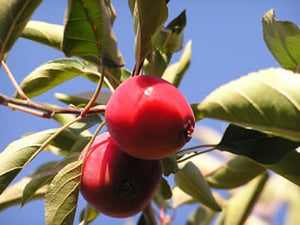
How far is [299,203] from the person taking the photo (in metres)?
1.58

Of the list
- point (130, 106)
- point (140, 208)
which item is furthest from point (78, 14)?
point (140, 208)

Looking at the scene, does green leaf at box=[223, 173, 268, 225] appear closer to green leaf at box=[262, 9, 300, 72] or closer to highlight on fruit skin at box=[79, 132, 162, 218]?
green leaf at box=[262, 9, 300, 72]

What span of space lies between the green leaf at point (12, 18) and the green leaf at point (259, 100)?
0.47m

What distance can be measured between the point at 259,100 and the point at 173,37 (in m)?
0.61

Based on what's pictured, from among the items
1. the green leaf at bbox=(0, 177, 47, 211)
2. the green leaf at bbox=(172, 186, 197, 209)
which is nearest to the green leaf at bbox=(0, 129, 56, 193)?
the green leaf at bbox=(0, 177, 47, 211)

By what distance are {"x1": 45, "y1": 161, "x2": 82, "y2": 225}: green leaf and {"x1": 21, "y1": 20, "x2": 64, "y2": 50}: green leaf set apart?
1.49 ft

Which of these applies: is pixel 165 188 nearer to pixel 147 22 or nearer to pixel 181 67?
pixel 181 67

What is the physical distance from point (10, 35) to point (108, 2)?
0.81 ft

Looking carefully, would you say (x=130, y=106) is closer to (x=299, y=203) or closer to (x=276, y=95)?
(x=276, y=95)

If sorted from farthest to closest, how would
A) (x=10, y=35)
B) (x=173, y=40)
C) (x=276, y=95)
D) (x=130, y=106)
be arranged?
1. (x=173, y=40)
2. (x=10, y=35)
3. (x=130, y=106)
4. (x=276, y=95)

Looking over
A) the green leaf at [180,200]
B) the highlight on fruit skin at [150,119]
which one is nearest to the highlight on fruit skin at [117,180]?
the highlight on fruit skin at [150,119]

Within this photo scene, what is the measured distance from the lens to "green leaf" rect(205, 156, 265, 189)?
1.40 meters

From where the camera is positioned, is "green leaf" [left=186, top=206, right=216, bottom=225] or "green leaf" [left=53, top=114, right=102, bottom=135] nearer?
"green leaf" [left=53, top=114, right=102, bottom=135]

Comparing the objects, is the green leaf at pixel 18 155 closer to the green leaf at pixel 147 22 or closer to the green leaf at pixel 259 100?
the green leaf at pixel 147 22
